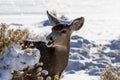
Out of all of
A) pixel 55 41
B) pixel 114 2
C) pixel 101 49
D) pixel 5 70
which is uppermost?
pixel 5 70

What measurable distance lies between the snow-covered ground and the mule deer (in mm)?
4456

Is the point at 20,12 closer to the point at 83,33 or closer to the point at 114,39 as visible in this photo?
the point at 83,33

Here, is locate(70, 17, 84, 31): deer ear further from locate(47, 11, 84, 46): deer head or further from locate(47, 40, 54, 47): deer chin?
locate(47, 40, 54, 47): deer chin

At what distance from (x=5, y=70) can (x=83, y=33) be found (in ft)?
60.1

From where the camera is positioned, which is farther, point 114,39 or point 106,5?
point 106,5

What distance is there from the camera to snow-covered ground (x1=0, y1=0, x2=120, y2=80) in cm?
1725

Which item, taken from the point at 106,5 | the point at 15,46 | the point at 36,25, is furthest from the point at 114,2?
the point at 15,46

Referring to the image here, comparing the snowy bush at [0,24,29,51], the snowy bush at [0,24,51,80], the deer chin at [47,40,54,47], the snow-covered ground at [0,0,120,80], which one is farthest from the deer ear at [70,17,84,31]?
the snow-covered ground at [0,0,120,80]

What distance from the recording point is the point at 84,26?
25.2 metres

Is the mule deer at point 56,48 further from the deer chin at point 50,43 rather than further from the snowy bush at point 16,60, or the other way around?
the snowy bush at point 16,60

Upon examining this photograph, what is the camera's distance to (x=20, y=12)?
90.2 feet

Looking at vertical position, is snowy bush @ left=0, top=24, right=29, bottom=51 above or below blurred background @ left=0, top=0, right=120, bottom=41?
above

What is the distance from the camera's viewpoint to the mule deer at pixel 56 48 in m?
6.76

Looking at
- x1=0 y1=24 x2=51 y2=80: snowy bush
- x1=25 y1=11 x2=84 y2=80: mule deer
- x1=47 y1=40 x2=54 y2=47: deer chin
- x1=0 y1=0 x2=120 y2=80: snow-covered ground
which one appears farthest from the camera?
x1=0 y1=0 x2=120 y2=80: snow-covered ground
